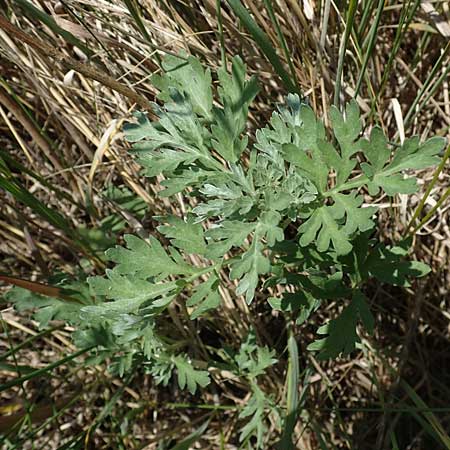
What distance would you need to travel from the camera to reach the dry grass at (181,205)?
6.39ft

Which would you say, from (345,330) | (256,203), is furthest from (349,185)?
(345,330)

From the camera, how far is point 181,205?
2113mm

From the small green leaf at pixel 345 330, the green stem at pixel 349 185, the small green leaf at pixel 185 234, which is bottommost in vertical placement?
the small green leaf at pixel 345 330

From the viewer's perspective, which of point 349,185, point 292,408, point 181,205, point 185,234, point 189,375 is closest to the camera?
point 349,185

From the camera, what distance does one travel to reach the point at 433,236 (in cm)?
221

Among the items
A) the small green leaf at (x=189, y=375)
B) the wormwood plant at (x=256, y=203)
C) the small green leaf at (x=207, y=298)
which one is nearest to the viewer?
the wormwood plant at (x=256, y=203)

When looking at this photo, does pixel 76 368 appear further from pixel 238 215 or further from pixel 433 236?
pixel 433 236

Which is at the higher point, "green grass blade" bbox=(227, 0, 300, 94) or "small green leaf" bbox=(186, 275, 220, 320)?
"green grass blade" bbox=(227, 0, 300, 94)

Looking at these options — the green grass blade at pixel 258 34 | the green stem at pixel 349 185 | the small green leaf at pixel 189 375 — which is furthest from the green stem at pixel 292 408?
the green grass blade at pixel 258 34

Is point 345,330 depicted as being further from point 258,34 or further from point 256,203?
point 258,34

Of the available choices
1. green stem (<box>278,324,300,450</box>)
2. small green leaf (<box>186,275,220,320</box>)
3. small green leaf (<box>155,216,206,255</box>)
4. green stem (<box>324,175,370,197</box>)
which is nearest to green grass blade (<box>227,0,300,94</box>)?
green stem (<box>324,175,370,197</box>)

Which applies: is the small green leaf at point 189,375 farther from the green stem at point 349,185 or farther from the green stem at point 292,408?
the green stem at point 349,185

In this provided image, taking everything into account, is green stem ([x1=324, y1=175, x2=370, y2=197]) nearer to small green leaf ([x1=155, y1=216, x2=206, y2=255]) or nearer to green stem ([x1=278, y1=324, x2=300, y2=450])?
small green leaf ([x1=155, y1=216, x2=206, y2=255])

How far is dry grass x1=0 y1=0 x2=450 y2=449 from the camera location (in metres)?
1.95
